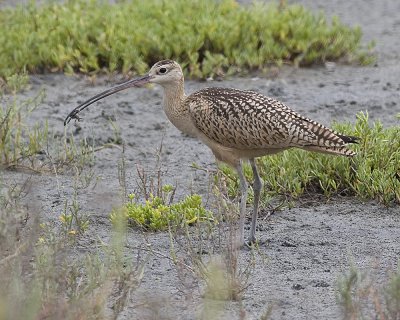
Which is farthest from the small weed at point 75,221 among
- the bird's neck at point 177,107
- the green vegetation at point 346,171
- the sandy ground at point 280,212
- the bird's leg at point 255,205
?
the green vegetation at point 346,171

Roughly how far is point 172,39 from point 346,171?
129 inches

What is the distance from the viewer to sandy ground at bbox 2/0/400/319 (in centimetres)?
590

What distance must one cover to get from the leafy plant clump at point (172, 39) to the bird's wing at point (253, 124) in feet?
10.1

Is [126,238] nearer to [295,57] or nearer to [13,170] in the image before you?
[13,170]

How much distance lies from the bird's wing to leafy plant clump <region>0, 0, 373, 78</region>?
308 centimetres

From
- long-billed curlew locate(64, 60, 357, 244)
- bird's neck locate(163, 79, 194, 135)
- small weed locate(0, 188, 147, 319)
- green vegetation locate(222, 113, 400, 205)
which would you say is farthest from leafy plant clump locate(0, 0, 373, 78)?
small weed locate(0, 188, 147, 319)

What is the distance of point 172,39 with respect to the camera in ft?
33.9

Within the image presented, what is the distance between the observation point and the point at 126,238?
22.1 ft

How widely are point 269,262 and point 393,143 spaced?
70.0 inches

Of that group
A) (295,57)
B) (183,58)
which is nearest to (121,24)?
(183,58)

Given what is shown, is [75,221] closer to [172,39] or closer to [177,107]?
[177,107]

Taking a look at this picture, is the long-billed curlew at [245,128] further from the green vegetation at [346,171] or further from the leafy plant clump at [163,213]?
the green vegetation at [346,171]

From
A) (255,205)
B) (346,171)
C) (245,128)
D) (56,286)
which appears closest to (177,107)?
(245,128)

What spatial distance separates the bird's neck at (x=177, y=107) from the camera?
7.20m
